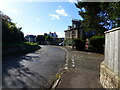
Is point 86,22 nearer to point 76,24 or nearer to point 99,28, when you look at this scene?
point 99,28

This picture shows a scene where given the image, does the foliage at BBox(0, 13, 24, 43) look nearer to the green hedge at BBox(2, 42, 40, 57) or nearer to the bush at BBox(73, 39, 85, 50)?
the green hedge at BBox(2, 42, 40, 57)

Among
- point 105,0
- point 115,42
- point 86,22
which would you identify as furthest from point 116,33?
point 86,22

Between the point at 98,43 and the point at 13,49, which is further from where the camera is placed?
the point at 98,43

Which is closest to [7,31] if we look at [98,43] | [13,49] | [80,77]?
[13,49]

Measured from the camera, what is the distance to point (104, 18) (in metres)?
16.1

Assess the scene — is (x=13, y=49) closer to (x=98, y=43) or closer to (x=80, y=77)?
(x=80, y=77)

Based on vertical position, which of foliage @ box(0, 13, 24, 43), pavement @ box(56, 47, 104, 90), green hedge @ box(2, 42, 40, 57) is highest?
foliage @ box(0, 13, 24, 43)

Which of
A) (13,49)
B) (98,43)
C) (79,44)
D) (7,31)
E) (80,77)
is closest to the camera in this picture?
(80,77)

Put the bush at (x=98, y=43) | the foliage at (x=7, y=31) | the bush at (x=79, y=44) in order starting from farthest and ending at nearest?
1. the bush at (x=79, y=44)
2. the bush at (x=98, y=43)
3. the foliage at (x=7, y=31)

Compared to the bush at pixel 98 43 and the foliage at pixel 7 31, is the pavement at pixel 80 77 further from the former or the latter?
the foliage at pixel 7 31

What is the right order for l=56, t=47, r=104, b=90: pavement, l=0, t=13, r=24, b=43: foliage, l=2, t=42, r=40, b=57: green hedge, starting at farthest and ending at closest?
l=0, t=13, r=24, b=43: foliage
l=2, t=42, r=40, b=57: green hedge
l=56, t=47, r=104, b=90: pavement

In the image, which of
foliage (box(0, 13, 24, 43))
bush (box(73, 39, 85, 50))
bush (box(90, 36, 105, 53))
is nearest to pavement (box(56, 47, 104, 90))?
bush (box(90, 36, 105, 53))

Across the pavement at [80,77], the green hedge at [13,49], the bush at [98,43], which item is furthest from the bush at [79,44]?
the pavement at [80,77]

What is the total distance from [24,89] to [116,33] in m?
4.06
